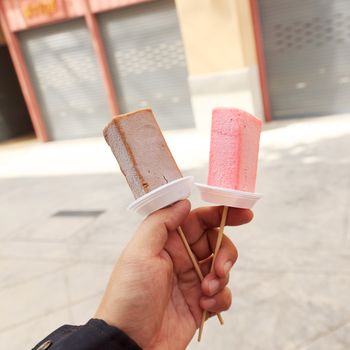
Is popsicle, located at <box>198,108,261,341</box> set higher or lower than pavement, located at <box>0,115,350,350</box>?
higher

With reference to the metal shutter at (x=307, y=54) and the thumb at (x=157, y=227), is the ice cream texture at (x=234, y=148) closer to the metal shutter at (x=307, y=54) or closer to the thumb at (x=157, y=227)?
the thumb at (x=157, y=227)

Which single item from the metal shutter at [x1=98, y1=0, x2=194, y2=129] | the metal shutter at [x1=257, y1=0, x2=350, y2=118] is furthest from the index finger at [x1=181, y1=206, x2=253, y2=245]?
the metal shutter at [x1=98, y1=0, x2=194, y2=129]

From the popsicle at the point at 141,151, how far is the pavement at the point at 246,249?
4.93ft

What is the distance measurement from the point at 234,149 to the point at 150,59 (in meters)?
8.77

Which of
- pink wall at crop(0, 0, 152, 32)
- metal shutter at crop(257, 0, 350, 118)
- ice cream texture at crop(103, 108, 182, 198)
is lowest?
metal shutter at crop(257, 0, 350, 118)

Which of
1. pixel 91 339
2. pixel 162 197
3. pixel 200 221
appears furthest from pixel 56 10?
pixel 91 339

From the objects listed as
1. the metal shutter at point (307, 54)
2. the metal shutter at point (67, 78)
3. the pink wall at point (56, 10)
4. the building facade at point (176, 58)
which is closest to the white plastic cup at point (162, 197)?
the building facade at point (176, 58)

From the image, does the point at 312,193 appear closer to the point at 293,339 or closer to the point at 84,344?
the point at 293,339

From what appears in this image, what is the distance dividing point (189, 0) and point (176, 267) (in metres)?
7.51

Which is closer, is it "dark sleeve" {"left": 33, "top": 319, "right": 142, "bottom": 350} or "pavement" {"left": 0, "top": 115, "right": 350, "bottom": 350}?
"dark sleeve" {"left": 33, "top": 319, "right": 142, "bottom": 350}

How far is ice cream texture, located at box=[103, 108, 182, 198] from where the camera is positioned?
1459 millimetres

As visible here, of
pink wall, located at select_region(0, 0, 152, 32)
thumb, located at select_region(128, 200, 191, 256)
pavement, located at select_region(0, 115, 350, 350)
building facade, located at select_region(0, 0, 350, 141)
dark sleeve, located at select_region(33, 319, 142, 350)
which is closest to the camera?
dark sleeve, located at select_region(33, 319, 142, 350)

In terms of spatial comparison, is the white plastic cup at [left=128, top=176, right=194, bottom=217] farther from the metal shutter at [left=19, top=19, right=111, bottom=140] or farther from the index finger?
the metal shutter at [left=19, top=19, right=111, bottom=140]

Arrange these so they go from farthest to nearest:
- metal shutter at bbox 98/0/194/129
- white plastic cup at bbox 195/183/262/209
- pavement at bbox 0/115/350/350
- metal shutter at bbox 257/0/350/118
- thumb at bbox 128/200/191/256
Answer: metal shutter at bbox 98/0/194/129 → metal shutter at bbox 257/0/350/118 → pavement at bbox 0/115/350/350 → thumb at bbox 128/200/191/256 → white plastic cup at bbox 195/183/262/209
